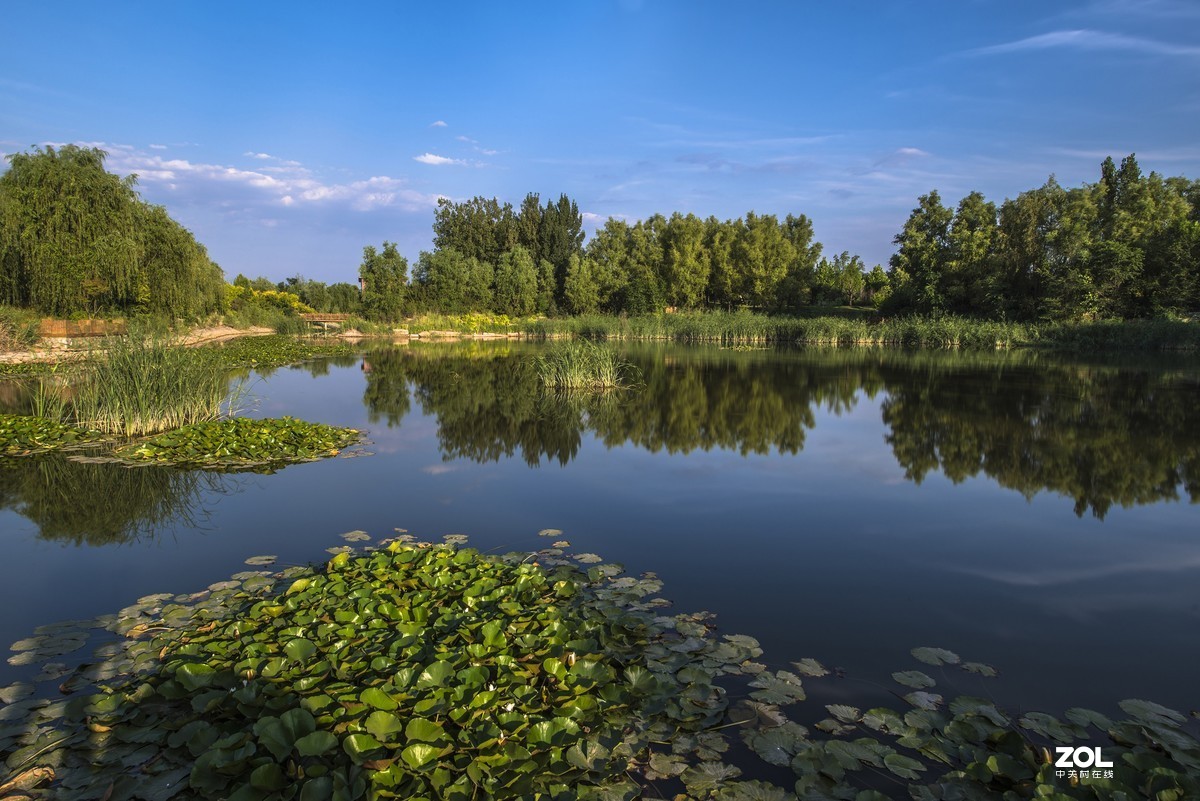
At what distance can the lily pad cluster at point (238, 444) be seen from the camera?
28.3ft

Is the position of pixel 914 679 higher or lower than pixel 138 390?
lower

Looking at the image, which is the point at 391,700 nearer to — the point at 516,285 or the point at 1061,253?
the point at 1061,253

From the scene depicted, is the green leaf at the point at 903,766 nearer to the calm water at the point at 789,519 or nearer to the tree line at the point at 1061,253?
the calm water at the point at 789,519

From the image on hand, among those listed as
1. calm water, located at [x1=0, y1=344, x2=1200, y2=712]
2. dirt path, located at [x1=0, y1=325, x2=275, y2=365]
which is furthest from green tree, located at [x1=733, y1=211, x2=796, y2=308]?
dirt path, located at [x1=0, y1=325, x2=275, y2=365]

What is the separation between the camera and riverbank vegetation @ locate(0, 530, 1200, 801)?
279 cm

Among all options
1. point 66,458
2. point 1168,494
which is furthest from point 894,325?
point 66,458

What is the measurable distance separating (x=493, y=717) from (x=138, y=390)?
9251 millimetres

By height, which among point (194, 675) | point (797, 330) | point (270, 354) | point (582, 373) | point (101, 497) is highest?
point (797, 330)

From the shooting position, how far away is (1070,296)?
38.2 meters

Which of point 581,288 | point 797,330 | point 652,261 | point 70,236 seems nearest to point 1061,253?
point 797,330

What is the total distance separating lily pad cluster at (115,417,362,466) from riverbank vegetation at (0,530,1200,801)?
474 centimetres

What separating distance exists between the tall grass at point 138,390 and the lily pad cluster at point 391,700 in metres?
6.60

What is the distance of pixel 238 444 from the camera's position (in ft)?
29.7

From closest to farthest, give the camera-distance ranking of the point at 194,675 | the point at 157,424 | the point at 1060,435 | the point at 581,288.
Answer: the point at 194,675 < the point at 157,424 < the point at 1060,435 < the point at 581,288
